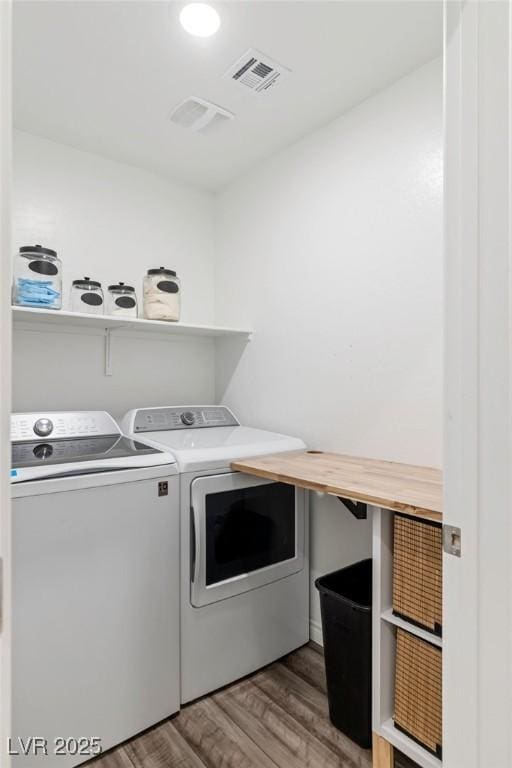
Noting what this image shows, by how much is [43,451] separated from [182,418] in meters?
0.82

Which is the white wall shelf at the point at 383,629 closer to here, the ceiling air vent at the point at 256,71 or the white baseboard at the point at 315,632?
the white baseboard at the point at 315,632

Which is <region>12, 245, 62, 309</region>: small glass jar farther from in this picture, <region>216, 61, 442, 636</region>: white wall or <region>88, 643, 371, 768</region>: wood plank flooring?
<region>88, 643, 371, 768</region>: wood plank flooring

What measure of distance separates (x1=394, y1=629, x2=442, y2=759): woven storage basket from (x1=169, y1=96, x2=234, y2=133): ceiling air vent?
90.3 inches

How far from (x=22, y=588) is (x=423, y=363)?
1668 mm

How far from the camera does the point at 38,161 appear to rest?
2262 millimetres

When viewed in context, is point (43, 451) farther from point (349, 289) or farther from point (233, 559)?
point (349, 289)

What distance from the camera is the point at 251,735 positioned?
1.62m

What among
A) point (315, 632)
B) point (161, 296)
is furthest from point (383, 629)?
point (161, 296)

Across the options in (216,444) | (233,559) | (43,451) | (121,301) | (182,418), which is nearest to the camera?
(43,451)

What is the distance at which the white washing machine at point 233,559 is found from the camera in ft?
5.79

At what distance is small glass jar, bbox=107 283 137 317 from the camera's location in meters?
2.30

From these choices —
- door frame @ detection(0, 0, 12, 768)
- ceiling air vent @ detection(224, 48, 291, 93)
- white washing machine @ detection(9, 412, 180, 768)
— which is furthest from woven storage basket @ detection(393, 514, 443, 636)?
ceiling air vent @ detection(224, 48, 291, 93)

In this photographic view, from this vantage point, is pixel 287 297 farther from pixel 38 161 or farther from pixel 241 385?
pixel 38 161

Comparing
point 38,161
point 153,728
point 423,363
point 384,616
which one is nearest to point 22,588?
point 153,728
